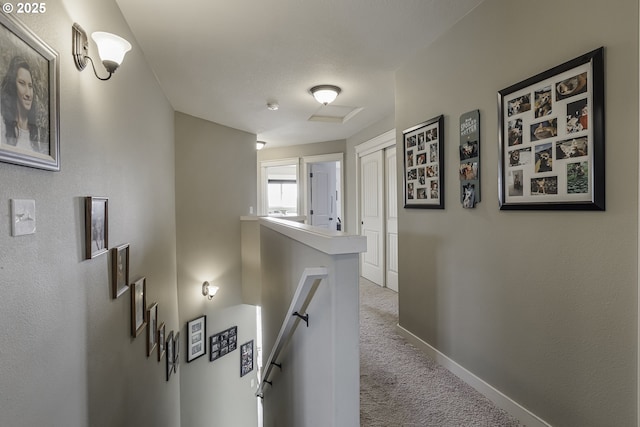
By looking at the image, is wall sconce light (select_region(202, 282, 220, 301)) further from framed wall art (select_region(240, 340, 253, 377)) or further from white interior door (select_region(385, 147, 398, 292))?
white interior door (select_region(385, 147, 398, 292))

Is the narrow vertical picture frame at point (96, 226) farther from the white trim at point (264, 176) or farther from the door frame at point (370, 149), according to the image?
the white trim at point (264, 176)

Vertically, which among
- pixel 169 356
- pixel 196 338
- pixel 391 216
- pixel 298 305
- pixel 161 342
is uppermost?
pixel 391 216

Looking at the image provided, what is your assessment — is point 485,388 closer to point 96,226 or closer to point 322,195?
point 96,226

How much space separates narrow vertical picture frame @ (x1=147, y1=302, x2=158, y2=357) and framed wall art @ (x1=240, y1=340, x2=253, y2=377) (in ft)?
9.31

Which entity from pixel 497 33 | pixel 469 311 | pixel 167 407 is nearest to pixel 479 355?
pixel 469 311

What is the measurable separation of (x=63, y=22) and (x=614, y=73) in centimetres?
224

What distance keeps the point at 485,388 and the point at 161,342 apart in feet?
9.68

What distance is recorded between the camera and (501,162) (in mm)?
1768

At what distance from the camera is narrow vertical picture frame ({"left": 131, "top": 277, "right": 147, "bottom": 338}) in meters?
2.32

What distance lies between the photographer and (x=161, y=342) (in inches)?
128

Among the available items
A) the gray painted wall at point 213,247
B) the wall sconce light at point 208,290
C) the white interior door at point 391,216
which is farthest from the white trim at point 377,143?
the wall sconce light at point 208,290

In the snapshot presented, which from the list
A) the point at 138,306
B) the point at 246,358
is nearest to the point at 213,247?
the point at 246,358

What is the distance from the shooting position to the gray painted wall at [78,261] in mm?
1041

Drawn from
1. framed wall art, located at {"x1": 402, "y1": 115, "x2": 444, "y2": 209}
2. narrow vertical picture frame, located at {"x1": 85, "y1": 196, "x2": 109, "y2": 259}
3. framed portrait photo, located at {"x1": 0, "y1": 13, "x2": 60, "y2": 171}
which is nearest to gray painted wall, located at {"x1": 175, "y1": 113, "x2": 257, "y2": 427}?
narrow vertical picture frame, located at {"x1": 85, "y1": 196, "x2": 109, "y2": 259}
